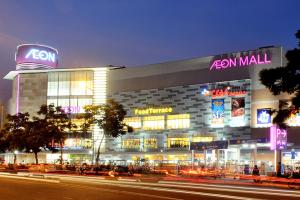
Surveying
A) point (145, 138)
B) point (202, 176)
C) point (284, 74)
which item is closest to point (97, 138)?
point (145, 138)

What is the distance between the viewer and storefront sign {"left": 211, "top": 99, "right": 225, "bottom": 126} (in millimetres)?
85931

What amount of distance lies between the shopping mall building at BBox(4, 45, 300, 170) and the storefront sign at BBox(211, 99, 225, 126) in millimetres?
163

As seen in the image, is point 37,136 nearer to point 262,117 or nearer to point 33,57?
point 262,117

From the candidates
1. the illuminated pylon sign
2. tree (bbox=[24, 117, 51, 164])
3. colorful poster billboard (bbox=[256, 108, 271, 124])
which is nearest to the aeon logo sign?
tree (bbox=[24, 117, 51, 164])

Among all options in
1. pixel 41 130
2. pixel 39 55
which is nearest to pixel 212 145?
pixel 41 130

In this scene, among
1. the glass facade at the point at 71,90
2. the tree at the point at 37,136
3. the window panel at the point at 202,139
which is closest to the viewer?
the tree at the point at 37,136

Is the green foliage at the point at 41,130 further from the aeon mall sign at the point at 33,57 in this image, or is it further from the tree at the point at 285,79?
the tree at the point at 285,79

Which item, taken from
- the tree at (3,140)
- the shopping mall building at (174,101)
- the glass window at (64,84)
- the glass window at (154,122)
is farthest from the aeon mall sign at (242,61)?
the glass window at (64,84)

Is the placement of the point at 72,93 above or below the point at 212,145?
above

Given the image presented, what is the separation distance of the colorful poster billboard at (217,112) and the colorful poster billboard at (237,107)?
77.4 inches

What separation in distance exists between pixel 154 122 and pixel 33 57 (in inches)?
1634

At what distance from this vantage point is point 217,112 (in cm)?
8669

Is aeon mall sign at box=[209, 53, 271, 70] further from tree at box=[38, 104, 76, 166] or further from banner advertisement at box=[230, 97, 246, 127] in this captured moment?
tree at box=[38, 104, 76, 166]

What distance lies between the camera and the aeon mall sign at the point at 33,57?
125188 millimetres
